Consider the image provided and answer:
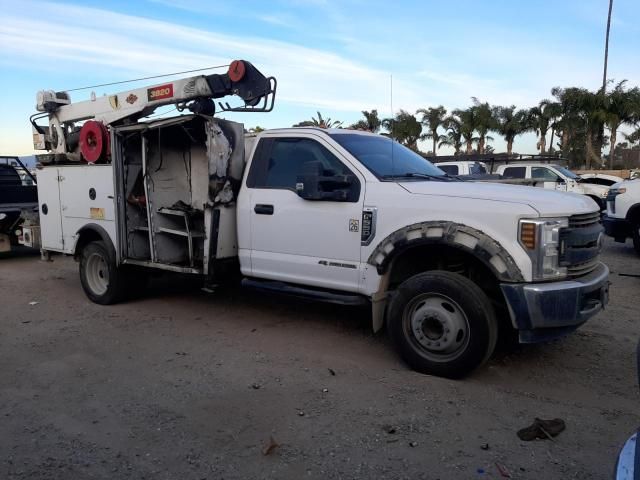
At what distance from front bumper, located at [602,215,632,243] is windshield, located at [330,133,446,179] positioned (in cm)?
602

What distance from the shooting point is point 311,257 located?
5250mm

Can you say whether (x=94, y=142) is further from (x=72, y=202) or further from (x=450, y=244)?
(x=450, y=244)

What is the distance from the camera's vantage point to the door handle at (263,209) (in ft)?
18.0

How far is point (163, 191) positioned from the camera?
22.1ft

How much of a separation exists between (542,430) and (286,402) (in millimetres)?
1758

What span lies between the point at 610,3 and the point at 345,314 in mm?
38374

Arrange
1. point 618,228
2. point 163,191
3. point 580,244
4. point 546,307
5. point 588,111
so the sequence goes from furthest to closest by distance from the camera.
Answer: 1. point 588,111
2. point 618,228
3. point 163,191
4. point 580,244
5. point 546,307

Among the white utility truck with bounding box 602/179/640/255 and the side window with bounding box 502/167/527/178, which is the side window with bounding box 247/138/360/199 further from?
the side window with bounding box 502/167/527/178

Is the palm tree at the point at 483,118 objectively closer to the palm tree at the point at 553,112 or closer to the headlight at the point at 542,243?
the palm tree at the point at 553,112

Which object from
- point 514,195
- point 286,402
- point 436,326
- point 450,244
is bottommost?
point 286,402

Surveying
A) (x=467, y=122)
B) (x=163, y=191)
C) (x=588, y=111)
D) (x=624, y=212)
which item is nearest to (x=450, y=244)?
(x=163, y=191)

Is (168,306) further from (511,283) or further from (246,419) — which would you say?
(511,283)

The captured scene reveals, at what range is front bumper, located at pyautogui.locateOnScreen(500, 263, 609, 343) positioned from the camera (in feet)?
13.4

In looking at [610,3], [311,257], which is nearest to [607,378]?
[311,257]
